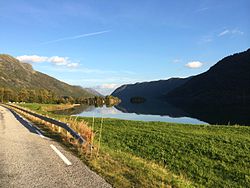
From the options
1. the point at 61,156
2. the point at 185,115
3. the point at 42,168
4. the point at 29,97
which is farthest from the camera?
the point at 29,97

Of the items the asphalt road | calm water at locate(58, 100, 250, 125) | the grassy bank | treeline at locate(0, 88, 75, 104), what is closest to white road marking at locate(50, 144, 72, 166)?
the asphalt road

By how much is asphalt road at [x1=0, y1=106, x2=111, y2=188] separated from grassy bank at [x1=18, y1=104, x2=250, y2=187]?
53cm

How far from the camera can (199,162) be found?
13.8 meters

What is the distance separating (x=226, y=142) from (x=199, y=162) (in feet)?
18.3

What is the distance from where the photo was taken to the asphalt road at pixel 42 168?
23.7ft

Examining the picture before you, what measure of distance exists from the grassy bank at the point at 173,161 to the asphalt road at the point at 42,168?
0.53 metres

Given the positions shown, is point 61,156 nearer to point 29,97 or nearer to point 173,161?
point 173,161

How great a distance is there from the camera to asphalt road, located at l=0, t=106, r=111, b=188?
23.7 ft

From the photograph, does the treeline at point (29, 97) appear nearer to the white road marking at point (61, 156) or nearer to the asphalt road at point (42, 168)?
the white road marking at point (61, 156)

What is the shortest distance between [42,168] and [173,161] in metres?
6.80

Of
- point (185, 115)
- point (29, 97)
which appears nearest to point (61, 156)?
point (185, 115)

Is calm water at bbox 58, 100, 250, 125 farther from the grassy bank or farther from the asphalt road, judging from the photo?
the asphalt road

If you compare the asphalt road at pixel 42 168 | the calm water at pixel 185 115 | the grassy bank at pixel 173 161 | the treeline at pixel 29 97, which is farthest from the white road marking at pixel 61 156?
the treeline at pixel 29 97

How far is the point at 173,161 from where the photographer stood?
45.3 ft
